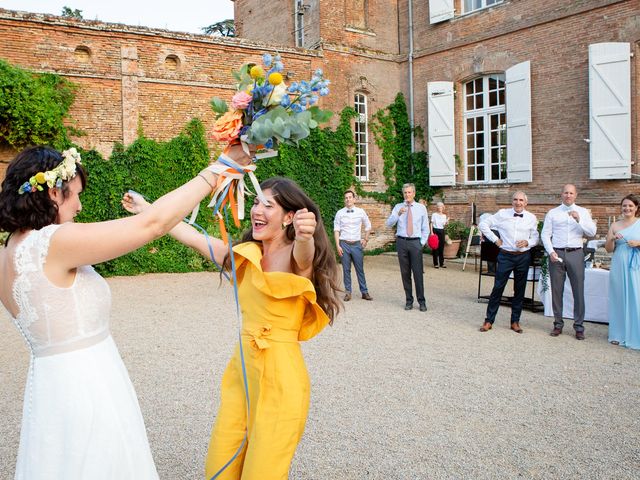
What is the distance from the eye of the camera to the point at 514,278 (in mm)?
8156

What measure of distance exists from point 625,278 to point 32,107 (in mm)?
11724

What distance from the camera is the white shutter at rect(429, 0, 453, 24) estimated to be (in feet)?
55.1

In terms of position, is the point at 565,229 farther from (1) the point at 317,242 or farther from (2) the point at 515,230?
(1) the point at 317,242

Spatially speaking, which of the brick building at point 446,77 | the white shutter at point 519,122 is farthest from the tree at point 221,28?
the white shutter at point 519,122

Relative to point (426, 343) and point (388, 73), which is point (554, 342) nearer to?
point (426, 343)

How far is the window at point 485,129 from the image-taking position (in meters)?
16.3

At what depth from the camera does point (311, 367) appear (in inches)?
249

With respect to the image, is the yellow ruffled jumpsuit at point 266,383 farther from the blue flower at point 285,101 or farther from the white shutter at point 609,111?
the white shutter at point 609,111

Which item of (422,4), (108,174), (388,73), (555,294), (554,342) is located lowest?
(554,342)

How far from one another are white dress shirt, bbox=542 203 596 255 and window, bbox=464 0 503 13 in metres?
10.2

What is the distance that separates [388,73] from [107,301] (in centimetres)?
1732

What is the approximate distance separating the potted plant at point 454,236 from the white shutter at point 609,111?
380cm

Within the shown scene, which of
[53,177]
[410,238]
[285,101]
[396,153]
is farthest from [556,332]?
[396,153]

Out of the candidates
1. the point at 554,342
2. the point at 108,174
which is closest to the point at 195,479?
the point at 554,342
